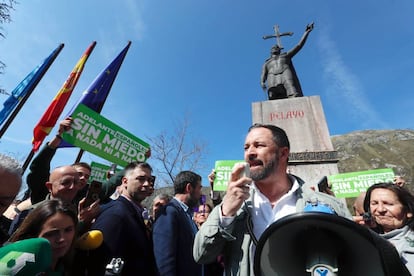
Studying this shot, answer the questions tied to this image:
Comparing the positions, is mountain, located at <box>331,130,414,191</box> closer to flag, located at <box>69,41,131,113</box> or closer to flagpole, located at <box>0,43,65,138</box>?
flag, located at <box>69,41,131,113</box>

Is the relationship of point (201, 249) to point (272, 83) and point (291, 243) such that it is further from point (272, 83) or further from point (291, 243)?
point (272, 83)

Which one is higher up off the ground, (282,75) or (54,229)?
(282,75)

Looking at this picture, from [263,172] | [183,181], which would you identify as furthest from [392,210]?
[183,181]

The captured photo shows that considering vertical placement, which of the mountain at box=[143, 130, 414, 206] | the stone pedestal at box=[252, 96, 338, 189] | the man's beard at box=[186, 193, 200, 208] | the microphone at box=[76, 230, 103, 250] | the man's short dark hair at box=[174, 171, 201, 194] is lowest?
the microphone at box=[76, 230, 103, 250]

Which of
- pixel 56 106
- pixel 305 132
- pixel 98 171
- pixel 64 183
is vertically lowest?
pixel 64 183

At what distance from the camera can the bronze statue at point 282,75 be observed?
7.90m

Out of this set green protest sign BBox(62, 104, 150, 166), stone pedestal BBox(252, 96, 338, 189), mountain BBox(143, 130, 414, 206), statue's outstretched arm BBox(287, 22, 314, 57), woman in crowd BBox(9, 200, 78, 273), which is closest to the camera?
woman in crowd BBox(9, 200, 78, 273)

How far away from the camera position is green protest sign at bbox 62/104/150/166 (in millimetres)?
3846

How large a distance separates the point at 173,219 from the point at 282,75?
6.89 metres

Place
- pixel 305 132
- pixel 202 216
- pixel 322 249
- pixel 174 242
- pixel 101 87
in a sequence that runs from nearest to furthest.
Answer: pixel 322 249 < pixel 174 242 < pixel 202 216 < pixel 305 132 < pixel 101 87

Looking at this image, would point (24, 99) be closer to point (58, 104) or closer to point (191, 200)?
point (58, 104)

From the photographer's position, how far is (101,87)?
7.85 meters

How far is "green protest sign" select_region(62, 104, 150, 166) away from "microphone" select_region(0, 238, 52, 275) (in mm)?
3038

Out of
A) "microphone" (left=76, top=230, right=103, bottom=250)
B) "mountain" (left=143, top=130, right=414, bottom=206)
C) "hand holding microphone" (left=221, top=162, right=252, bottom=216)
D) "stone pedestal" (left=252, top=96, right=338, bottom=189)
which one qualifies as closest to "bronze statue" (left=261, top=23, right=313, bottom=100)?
"stone pedestal" (left=252, top=96, right=338, bottom=189)
